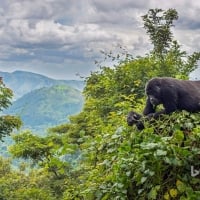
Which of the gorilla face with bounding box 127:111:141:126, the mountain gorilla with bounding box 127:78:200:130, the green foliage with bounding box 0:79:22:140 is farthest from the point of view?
the green foliage with bounding box 0:79:22:140

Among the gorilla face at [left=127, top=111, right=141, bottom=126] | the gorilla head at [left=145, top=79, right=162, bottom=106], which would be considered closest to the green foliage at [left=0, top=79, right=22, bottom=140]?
the gorilla head at [left=145, top=79, right=162, bottom=106]

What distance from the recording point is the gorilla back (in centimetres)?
489

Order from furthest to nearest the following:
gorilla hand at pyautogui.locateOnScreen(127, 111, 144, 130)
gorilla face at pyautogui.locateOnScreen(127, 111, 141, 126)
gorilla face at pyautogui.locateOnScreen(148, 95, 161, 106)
A: gorilla face at pyautogui.locateOnScreen(148, 95, 161, 106), gorilla face at pyautogui.locateOnScreen(127, 111, 141, 126), gorilla hand at pyautogui.locateOnScreen(127, 111, 144, 130)

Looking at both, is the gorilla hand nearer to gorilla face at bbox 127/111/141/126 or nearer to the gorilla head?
gorilla face at bbox 127/111/141/126

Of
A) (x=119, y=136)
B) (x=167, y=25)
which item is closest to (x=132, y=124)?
(x=119, y=136)

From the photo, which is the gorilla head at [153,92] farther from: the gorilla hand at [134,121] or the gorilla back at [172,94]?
the gorilla hand at [134,121]

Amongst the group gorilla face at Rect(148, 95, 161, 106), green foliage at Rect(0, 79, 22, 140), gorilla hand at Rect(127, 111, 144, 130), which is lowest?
green foliage at Rect(0, 79, 22, 140)

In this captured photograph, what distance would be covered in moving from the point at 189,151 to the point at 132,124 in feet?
3.08

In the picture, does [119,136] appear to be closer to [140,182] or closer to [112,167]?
[112,167]

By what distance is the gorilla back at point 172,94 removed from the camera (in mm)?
4887

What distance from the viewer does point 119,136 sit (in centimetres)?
377

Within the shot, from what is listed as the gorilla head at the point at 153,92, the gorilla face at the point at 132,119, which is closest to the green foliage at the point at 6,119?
the gorilla head at the point at 153,92

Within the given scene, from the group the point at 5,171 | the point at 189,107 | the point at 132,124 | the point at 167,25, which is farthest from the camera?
the point at 5,171

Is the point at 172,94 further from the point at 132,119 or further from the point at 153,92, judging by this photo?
the point at 132,119
